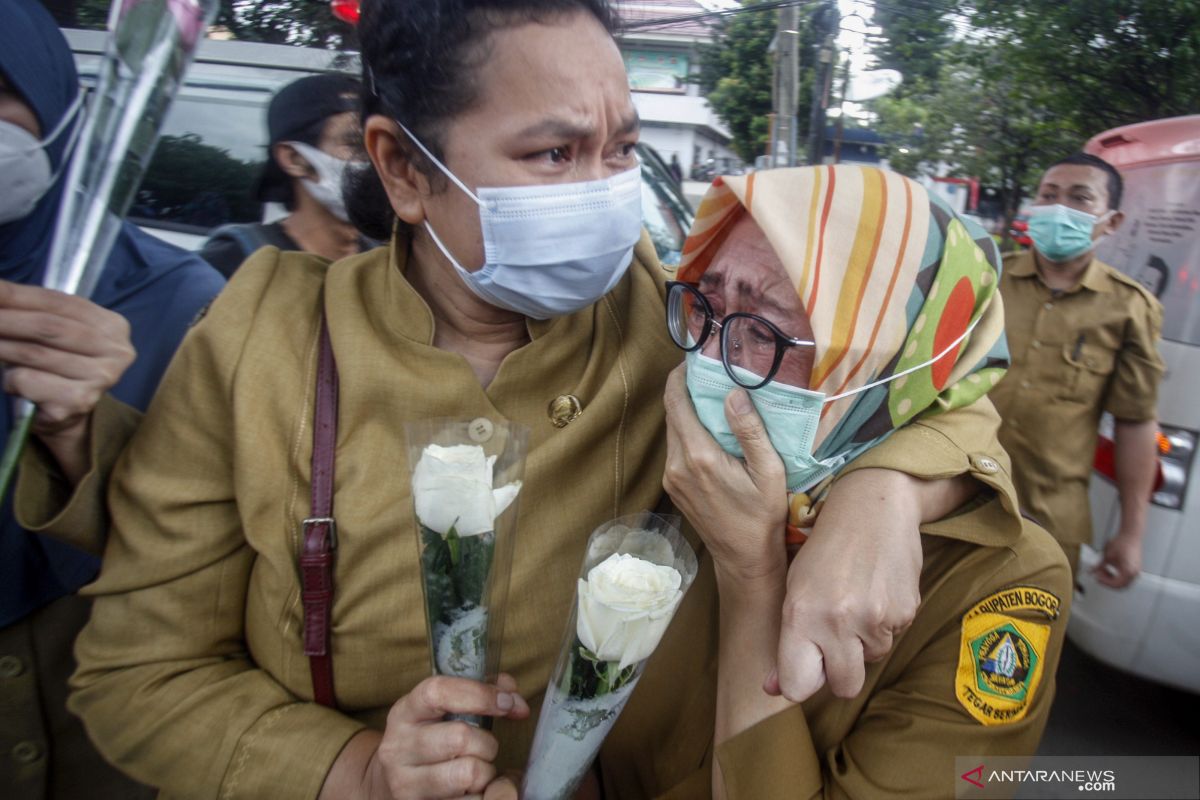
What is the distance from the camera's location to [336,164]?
117 inches

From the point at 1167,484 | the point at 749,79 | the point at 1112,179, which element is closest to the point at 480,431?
the point at 1167,484

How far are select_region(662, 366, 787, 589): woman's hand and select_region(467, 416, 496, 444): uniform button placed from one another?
329mm

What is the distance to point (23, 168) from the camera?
1505 millimetres

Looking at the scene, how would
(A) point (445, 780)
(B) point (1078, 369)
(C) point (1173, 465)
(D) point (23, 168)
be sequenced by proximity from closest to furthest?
1. (A) point (445, 780)
2. (D) point (23, 168)
3. (C) point (1173, 465)
4. (B) point (1078, 369)

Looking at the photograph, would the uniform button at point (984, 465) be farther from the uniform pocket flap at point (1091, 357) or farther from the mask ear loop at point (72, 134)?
the uniform pocket flap at point (1091, 357)

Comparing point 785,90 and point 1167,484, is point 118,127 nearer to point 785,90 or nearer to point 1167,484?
point 1167,484

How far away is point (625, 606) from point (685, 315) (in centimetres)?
66

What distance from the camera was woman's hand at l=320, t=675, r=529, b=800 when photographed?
1162 mm

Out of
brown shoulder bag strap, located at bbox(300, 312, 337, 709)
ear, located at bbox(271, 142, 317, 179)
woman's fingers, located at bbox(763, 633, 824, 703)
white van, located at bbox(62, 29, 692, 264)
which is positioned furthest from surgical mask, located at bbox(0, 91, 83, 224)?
white van, located at bbox(62, 29, 692, 264)

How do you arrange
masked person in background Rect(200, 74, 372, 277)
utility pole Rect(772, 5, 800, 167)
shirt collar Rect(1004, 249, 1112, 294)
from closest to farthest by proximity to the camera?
masked person in background Rect(200, 74, 372, 277)
shirt collar Rect(1004, 249, 1112, 294)
utility pole Rect(772, 5, 800, 167)

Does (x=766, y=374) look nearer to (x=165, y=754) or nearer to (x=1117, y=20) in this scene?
(x=165, y=754)

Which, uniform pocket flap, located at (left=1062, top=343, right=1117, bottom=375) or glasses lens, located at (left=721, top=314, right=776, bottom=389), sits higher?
glasses lens, located at (left=721, top=314, right=776, bottom=389)

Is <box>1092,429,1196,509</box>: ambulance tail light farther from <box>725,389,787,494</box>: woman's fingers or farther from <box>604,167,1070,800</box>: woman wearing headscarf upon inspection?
<box>725,389,787,494</box>: woman's fingers

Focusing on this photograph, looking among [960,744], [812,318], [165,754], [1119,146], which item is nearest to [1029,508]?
[1119,146]
